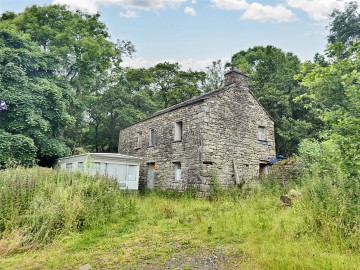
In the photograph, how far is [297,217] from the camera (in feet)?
18.5

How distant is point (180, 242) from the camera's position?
5312 millimetres

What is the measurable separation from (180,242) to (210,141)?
7778 millimetres

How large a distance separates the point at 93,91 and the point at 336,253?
2523cm

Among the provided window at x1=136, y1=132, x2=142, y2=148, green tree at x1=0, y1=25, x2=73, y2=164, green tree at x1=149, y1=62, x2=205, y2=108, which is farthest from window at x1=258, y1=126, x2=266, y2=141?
green tree at x1=149, y1=62, x2=205, y2=108

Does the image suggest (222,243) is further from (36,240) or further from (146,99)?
(146,99)

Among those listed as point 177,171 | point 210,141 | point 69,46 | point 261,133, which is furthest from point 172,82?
point 210,141

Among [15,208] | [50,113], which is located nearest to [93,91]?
[50,113]

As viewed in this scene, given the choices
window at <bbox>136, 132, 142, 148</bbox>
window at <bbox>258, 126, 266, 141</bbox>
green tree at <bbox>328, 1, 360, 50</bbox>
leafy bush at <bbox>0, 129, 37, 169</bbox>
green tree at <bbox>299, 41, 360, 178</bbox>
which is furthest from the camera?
green tree at <bbox>328, 1, 360, 50</bbox>

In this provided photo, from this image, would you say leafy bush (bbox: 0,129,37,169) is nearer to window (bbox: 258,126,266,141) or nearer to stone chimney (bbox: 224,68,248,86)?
stone chimney (bbox: 224,68,248,86)

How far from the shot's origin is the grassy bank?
13.4 ft

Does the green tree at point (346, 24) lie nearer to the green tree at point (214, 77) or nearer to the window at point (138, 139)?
the green tree at point (214, 77)

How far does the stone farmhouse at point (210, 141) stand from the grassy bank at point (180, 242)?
5286mm

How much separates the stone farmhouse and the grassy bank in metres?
5.29

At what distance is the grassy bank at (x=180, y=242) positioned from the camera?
161 inches
